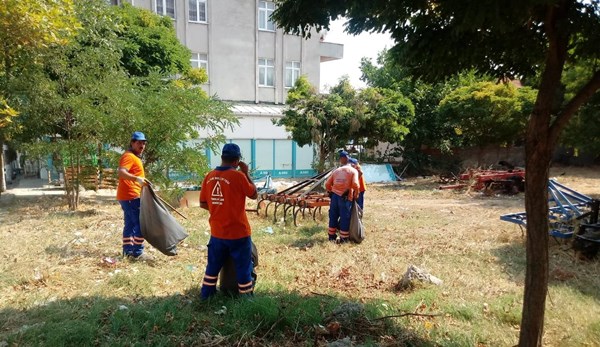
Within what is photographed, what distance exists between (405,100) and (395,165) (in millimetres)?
5174

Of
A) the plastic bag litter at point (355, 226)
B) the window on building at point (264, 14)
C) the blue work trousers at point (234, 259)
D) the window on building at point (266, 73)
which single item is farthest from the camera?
the window on building at point (266, 73)

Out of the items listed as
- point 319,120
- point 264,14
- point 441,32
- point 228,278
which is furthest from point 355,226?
point 264,14

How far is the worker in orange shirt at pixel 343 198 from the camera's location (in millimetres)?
7574

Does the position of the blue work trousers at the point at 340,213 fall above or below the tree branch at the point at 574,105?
below

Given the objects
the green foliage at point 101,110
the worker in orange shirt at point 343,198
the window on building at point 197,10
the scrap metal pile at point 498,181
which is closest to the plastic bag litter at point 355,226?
the worker in orange shirt at point 343,198

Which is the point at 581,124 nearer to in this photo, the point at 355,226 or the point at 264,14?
the point at 355,226

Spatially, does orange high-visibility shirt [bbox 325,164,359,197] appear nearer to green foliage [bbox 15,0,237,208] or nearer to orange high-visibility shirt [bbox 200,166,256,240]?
orange high-visibility shirt [bbox 200,166,256,240]

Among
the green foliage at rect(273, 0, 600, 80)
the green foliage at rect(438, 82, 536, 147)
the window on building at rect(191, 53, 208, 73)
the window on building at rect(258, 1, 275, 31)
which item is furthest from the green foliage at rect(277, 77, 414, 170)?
the green foliage at rect(273, 0, 600, 80)

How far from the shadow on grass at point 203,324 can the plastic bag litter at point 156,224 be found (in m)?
1.54

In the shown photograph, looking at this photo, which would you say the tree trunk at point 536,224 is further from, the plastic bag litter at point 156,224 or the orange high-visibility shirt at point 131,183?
the orange high-visibility shirt at point 131,183

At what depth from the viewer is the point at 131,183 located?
6.28 meters

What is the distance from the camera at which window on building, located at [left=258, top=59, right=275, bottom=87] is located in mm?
25453

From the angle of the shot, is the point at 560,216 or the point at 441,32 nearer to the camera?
the point at 441,32

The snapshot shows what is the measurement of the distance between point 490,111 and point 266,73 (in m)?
12.8
